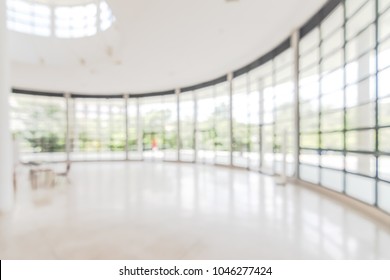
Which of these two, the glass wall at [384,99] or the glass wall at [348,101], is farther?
the glass wall at [348,101]

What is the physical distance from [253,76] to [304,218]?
7209 millimetres

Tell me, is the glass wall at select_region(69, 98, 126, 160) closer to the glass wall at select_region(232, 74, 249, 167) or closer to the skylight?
the skylight

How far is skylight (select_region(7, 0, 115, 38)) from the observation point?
818 centimetres

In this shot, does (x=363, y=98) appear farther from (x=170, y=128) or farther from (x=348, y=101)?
(x=170, y=128)

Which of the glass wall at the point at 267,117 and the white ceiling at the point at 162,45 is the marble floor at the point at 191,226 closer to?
the glass wall at the point at 267,117

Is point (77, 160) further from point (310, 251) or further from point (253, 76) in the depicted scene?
point (310, 251)

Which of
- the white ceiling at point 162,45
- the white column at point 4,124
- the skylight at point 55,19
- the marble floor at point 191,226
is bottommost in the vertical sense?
the marble floor at point 191,226

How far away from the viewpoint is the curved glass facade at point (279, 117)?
15.4ft

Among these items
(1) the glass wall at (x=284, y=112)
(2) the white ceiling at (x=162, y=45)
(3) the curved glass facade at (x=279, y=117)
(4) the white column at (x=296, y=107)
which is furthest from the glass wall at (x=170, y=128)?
(4) the white column at (x=296, y=107)

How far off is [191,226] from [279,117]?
19.8 feet

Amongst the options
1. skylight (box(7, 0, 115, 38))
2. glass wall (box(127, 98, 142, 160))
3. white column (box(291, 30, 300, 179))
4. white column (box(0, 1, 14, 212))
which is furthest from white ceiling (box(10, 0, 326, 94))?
glass wall (box(127, 98, 142, 160))

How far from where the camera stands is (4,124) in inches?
183

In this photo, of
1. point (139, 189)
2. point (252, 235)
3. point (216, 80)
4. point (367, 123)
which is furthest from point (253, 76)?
point (252, 235)

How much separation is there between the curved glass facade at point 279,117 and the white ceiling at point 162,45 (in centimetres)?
86
